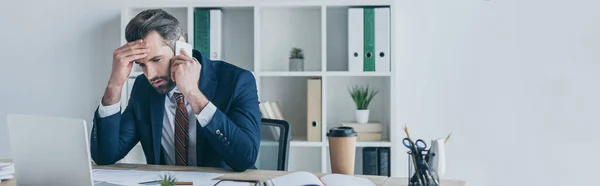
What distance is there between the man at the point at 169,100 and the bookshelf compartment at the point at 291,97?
3.97ft

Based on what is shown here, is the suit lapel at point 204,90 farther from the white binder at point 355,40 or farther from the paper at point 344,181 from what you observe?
the white binder at point 355,40

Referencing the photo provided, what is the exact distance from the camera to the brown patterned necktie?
2.10 metres

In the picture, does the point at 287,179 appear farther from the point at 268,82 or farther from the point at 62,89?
the point at 62,89

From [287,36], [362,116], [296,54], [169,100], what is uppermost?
[287,36]

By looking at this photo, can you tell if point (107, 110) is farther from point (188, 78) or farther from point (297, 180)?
point (297, 180)

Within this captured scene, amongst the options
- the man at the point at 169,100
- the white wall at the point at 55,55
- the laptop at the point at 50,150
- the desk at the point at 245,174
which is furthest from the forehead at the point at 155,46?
the white wall at the point at 55,55

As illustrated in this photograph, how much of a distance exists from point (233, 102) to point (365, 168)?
1.27 metres

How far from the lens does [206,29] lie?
3186mm

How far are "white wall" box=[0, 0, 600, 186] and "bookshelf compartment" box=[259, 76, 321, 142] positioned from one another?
526 mm

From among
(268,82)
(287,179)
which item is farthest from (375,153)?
(287,179)

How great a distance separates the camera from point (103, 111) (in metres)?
2.06

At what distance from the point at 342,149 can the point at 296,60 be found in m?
1.39

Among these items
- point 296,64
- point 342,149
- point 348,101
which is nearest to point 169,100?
point 342,149
